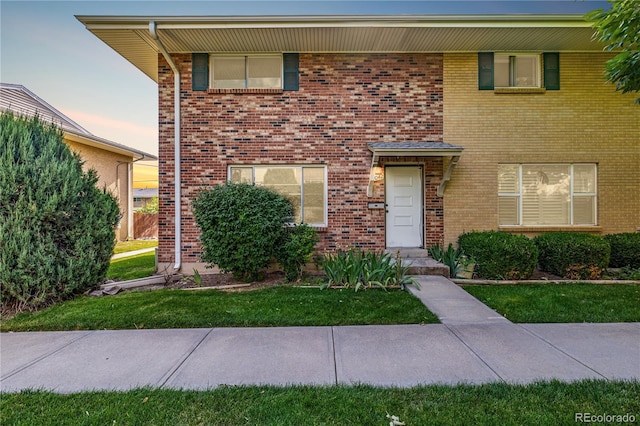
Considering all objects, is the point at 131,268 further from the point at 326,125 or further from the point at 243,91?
the point at 326,125

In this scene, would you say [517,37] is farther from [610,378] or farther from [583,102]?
[610,378]

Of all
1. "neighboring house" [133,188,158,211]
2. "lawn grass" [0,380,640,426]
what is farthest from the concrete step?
"neighboring house" [133,188,158,211]

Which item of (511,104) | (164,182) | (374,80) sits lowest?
(164,182)

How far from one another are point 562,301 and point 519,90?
206 inches

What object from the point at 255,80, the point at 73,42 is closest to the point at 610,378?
the point at 255,80

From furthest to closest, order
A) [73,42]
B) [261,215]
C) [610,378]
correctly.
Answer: [73,42] → [261,215] → [610,378]

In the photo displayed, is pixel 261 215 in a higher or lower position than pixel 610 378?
higher

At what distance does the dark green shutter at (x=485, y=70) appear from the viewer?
24.9 ft

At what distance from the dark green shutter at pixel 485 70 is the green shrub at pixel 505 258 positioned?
3.81m

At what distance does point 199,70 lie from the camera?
24.6 feet

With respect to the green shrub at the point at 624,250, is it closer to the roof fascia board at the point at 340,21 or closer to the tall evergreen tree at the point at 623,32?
the tall evergreen tree at the point at 623,32

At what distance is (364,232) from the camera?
25.1 feet

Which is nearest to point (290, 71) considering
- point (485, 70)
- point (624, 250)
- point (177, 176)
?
point (177, 176)

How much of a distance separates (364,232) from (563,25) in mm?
6171
